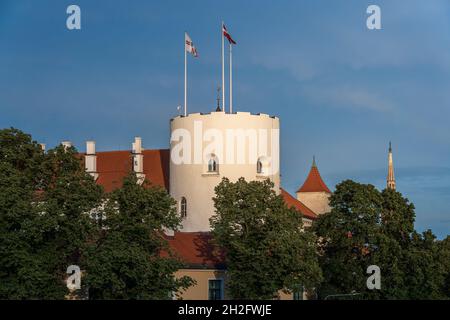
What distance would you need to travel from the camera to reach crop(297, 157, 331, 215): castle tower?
127625mm

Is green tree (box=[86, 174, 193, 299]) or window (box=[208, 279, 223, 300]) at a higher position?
green tree (box=[86, 174, 193, 299])

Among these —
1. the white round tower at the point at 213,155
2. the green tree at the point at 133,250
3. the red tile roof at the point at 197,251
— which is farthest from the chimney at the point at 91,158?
the green tree at the point at 133,250

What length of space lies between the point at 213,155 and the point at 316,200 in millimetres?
31081

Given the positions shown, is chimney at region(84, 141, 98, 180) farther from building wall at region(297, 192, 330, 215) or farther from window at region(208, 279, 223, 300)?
window at region(208, 279, 223, 300)

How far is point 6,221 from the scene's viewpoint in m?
70.9

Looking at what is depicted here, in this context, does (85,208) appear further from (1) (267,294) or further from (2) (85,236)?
(1) (267,294)

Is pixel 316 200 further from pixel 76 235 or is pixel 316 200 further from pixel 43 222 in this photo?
pixel 43 222

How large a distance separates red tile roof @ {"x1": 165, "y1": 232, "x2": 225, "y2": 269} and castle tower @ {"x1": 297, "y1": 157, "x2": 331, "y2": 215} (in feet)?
115

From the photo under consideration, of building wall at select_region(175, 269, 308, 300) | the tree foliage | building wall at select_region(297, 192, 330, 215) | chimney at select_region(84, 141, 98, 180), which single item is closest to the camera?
the tree foliage

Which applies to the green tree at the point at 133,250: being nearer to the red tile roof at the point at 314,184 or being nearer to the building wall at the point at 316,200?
the building wall at the point at 316,200

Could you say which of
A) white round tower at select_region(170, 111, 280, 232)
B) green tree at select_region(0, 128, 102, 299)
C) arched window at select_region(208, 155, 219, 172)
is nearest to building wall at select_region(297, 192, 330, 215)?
white round tower at select_region(170, 111, 280, 232)

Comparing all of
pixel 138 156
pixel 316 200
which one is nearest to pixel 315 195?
pixel 316 200

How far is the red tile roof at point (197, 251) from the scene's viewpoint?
86938mm

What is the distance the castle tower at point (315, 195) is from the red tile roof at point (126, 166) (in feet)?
71.6
